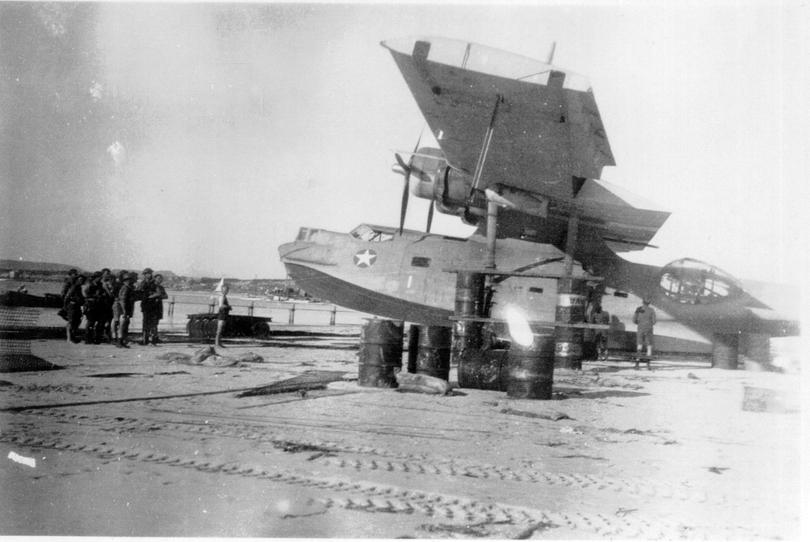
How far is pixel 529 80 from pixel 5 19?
6.39 m

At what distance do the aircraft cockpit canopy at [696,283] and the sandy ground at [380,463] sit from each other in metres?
7.79

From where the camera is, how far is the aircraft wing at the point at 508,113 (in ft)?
29.2

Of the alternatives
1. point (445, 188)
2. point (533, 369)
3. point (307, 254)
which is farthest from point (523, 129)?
point (307, 254)

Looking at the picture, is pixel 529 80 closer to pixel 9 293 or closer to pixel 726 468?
pixel 726 468

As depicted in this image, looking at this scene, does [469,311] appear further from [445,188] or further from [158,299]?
[158,299]

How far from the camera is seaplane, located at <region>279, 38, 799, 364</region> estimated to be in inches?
508

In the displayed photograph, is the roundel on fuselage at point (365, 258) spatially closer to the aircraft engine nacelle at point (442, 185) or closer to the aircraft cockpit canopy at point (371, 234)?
the aircraft cockpit canopy at point (371, 234)

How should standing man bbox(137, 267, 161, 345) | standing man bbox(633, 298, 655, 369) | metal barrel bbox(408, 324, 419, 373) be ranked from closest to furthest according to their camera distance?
metal barrel bbox(408, 324, 419, 373) < standing man bbox(137, 267, 161, 345) < standing man bbox(633, 298, 655, 369)

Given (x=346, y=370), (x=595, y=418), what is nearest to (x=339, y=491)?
(x=595, y=418)

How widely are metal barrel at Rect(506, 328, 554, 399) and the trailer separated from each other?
10.3 m

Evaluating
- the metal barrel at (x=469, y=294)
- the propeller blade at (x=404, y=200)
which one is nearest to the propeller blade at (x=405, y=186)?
the propeller blade at (x=404, y=200)

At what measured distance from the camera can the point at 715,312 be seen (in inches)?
627

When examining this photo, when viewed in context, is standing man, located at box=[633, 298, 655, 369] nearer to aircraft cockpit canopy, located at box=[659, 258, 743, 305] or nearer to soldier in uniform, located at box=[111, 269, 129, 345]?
aircraft cockpit canopy, located at box=[659, 258, 743, 305]

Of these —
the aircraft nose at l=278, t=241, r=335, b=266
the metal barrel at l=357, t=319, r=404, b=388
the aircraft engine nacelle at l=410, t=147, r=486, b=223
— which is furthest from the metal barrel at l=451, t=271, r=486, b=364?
the aircraft nose at l=278, t=241, r=335, b=266
